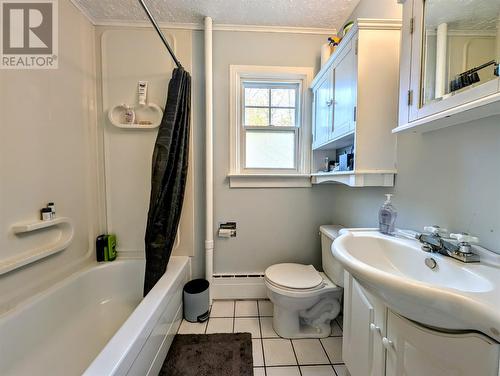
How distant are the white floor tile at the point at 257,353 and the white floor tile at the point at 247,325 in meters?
0.05

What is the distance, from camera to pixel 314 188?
1.92 m

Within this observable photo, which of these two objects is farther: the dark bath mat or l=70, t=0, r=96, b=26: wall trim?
l=70, t=0, r=96, b=26: wall trim

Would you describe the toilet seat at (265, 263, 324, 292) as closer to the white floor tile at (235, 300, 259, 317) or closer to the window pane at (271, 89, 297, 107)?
the white floor tile at (235, 300, 259, 317)

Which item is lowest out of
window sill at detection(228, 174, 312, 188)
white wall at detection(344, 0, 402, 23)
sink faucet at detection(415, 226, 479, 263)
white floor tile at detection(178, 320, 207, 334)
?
white floor tile at detection(178, 320, 207, 334)

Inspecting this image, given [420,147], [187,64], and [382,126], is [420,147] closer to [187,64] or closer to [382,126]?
[382,126]

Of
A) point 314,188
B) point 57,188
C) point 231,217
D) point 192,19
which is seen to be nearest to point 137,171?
point 57,188

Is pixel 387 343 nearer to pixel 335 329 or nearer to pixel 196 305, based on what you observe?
pixel 335 329

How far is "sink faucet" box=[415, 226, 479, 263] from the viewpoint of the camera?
704mm

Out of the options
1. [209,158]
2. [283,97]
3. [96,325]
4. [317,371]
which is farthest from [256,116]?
[96,325]

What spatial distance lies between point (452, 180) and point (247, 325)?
1543mm

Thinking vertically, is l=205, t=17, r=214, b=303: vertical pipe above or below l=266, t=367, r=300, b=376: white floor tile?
above

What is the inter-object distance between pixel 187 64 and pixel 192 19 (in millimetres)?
340

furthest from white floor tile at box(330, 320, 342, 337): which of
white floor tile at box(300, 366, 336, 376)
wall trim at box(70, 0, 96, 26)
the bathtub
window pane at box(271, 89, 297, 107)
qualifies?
wall trim at box(70, 0, 96, 26)

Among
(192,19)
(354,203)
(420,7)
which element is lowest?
(354,203)
